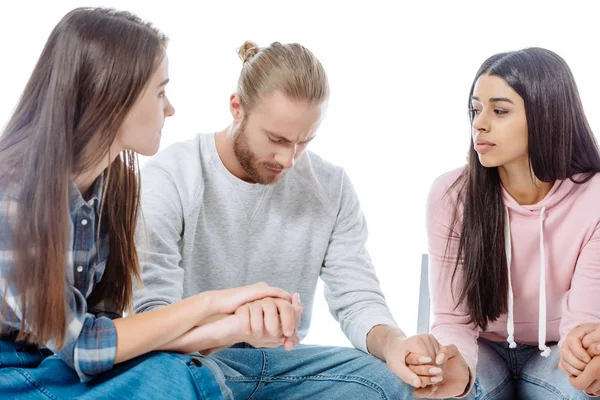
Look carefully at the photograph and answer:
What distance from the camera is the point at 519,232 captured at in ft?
6.28

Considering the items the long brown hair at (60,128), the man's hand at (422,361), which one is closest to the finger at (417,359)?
the man's hand at (422,361)

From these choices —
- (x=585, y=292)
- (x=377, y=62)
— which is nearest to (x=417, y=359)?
(x=585, y=292)

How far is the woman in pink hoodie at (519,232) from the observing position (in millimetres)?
1803

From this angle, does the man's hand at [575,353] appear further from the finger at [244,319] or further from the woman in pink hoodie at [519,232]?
the finger at [244,319]

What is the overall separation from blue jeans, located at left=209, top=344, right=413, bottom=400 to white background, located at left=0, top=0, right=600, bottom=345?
1.07 meters

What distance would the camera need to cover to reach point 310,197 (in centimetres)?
195

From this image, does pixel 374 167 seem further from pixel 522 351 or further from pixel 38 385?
pixel 38 385

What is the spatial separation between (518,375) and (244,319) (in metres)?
0.81

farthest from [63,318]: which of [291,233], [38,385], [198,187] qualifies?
[291,233]

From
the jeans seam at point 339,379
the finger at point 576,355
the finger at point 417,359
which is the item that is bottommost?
the jeans seam at point 339,379

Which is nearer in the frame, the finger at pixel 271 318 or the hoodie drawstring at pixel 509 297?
the finger at pixel 271 318

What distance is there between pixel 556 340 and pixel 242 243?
768mm

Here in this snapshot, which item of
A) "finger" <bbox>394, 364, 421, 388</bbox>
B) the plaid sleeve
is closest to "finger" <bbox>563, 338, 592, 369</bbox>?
"finger" <bbox>394, 364, 421, 388</bbox>

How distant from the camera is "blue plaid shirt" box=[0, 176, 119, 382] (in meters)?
1.28
